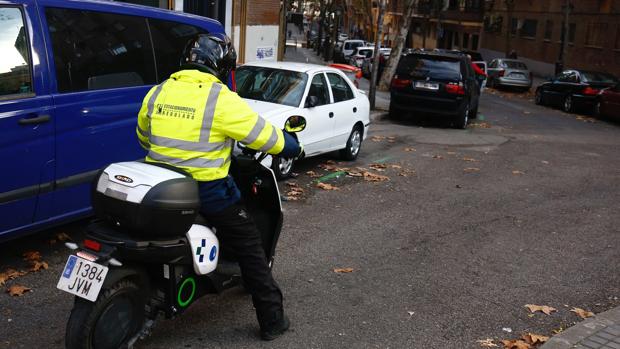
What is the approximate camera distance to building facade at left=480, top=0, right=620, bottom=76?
35.9m

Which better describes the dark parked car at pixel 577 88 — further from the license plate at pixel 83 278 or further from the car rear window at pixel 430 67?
the license plate at pixel 83 278

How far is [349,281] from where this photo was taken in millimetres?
5504

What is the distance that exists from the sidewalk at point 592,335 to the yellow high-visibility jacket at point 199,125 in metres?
2.25

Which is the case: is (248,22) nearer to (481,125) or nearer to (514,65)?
(481,125)

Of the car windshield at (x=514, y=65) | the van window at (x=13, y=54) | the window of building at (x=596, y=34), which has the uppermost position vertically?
the window of building at (x=596, y=34)

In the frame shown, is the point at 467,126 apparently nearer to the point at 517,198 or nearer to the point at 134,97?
the point at 517,198

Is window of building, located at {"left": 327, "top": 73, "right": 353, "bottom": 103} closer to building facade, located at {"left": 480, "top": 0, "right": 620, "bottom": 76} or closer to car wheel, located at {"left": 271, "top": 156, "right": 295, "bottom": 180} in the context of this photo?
car wheel, located at {"left": 271, "top": 156, "right": 295, "bottom": 180}

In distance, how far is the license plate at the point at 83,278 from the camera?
11.2ft

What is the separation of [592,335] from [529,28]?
45.0m

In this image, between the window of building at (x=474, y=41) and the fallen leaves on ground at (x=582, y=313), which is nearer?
the fallen leaves on ground at (x=582, y=313)

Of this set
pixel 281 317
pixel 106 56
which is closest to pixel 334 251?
pixel 281 317

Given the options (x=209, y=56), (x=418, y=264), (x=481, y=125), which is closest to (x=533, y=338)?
(x=418, y=264)

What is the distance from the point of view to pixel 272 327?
4.27 metres

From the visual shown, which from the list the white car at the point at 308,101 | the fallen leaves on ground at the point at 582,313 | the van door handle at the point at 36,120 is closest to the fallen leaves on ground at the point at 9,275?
the van door handle at the point at 36,120
